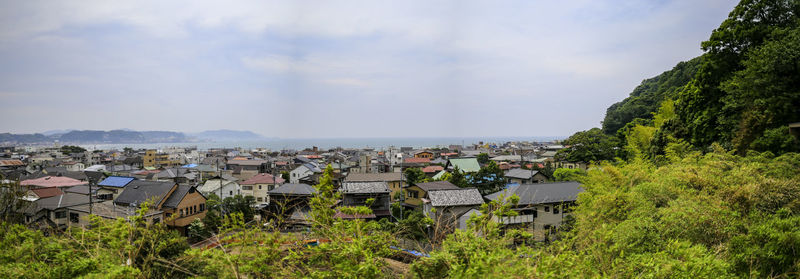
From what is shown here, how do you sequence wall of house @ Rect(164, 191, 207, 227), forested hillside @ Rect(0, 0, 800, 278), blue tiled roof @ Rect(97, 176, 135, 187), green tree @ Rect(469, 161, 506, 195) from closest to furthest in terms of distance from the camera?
forested hillside @ Rect(0, 0, 800, 278) → wall of house @ Rect(164, 191, 207, 227) → green tree @ Rect(469, 161, 506, 195) → blue tiled roof @ Rect(97, 176, 135, 187)

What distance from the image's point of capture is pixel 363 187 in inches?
872

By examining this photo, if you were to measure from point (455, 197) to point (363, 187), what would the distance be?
5.92 meters

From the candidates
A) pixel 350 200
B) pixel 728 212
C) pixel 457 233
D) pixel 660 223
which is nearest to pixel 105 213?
pixel 350 200

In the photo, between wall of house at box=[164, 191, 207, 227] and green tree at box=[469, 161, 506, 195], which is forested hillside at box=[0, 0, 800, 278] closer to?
wall of house at box=[164, 191, 207, 227]

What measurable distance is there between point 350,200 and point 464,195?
22.2 feet

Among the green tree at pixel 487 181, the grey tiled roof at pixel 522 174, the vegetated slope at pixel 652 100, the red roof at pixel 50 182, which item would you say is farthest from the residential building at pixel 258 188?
the vegetated slope at pixel 652 100

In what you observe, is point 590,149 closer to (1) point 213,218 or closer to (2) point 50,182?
(1) point 213,218

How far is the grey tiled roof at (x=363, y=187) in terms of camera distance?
71.2 ft

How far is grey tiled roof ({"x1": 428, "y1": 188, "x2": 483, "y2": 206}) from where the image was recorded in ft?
61.2

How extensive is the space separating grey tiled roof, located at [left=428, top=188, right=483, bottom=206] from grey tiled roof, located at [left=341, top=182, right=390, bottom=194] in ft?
12.9

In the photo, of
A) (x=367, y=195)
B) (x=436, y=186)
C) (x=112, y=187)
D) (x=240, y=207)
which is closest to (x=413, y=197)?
(x=436, y=186)

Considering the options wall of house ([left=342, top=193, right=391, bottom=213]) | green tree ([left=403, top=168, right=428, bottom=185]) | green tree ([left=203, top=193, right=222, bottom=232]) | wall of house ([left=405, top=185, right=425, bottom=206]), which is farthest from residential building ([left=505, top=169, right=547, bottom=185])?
green tree ([left=203, top=193, right=222, bottom=232])

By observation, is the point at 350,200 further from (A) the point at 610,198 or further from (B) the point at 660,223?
(B) the point at 660,223

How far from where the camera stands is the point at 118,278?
4383 mm
